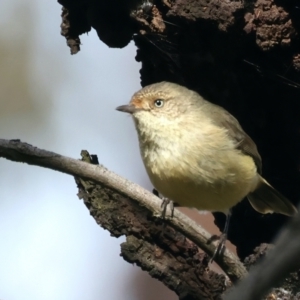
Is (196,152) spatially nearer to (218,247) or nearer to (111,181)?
(218,247)

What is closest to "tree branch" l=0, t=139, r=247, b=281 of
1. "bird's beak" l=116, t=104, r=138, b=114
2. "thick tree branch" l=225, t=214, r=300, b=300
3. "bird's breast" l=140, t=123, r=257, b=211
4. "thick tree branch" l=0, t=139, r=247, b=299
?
"thick tree branch" l=0, t=139, r=247, b=299

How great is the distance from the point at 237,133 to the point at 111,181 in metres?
1.35

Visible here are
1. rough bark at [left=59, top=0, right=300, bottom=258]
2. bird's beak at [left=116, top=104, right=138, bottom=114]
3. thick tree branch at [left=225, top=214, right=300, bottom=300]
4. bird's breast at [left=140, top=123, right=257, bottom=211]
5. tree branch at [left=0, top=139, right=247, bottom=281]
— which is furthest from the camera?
bird's beak at [left=116, top=104, right=138, bottom=114]

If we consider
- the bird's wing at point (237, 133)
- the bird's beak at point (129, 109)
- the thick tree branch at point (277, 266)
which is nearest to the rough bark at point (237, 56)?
the bird's wing at point (237, 133)

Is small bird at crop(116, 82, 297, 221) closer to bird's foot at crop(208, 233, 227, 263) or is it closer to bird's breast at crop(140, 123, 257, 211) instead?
bird's breast at crop(140, 123, 257, 211)

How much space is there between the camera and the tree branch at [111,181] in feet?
8.63

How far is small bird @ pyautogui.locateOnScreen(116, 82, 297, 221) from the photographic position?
3545 mm

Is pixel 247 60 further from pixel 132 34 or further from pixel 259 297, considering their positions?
pixel 259 297

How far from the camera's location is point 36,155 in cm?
266

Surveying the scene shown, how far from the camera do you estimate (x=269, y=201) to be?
4023 millimetres

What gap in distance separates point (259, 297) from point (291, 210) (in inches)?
111

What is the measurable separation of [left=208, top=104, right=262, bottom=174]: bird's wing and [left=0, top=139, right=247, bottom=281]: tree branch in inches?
35.9

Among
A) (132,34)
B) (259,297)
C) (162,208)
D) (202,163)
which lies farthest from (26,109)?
(259,297)

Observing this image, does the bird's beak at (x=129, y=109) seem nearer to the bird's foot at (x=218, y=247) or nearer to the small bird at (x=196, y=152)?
the small bird at (x=196, y=152)
